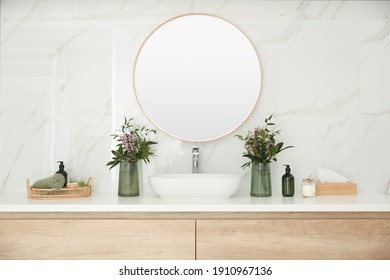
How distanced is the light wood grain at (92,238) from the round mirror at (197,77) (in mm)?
663

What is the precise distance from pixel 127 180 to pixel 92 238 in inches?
15.6

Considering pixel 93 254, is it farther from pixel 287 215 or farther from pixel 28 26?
pixel 28 26

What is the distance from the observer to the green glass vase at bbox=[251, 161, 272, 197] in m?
2.36

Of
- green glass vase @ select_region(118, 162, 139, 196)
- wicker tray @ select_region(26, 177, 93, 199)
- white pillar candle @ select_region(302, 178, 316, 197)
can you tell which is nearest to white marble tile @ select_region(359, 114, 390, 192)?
white pillar candle @ select_region(302, 178, 316, 197)

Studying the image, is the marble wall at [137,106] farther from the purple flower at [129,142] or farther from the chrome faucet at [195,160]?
the purple flower at [129,142]

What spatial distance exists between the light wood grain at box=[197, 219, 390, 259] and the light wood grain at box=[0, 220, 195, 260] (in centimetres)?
9

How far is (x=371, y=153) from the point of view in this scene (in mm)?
2596

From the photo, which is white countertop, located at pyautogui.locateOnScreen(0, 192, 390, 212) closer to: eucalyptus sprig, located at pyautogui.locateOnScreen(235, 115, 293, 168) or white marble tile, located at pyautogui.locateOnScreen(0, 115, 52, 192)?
eucalyptus sprig, located at pyautogui.locateOnScreen(235, 115, 293, 168)

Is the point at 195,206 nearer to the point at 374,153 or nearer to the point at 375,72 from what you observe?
the point at 374,153

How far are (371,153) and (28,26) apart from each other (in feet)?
6.84

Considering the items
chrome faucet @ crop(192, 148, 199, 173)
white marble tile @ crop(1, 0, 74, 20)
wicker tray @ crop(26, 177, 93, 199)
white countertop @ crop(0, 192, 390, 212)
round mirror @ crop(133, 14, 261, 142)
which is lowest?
white countertop @ crop(0, 192, 390, 212)

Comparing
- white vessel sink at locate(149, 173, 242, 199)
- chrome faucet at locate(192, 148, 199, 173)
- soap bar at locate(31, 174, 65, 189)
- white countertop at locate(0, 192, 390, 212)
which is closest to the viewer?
white countertop at locate(0, 192, 390, 212)

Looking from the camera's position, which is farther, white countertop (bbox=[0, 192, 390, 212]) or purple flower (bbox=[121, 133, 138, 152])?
purple flower (bbox=[121, 133, 138, 152])

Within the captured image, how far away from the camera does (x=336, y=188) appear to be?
242cm
